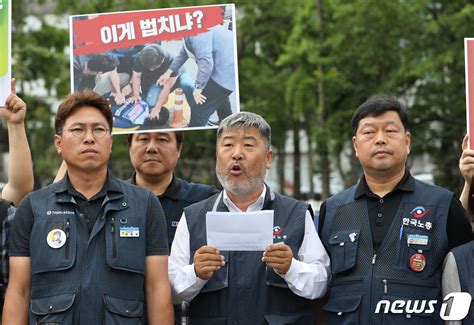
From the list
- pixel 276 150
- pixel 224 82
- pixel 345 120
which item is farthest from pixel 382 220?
pixel 276 150

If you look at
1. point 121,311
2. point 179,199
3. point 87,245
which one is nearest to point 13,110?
point 87,245

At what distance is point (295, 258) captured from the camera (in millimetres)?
5379

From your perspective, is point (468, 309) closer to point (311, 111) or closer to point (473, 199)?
point (473, 199)

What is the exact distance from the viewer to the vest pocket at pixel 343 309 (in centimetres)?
538

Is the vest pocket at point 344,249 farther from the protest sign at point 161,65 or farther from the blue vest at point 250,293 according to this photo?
the protest sign at point 161,65

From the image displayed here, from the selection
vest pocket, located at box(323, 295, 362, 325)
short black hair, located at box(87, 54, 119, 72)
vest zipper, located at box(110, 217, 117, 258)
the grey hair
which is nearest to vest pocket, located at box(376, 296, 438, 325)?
vest pocket, located at box(323, 295, 362, 325)

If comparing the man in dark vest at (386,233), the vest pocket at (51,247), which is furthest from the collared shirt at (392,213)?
the vest pocket at (51,247)

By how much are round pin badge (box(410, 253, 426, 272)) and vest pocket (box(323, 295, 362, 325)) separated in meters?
0.36

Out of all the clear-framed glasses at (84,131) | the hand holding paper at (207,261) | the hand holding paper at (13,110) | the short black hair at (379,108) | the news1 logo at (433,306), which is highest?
the hand holding paper at (13,110)

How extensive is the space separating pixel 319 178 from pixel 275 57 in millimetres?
4446

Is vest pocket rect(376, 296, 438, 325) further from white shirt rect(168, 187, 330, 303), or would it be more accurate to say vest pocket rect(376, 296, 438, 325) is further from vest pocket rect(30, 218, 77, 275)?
vest pocket rect(30, 218, 77, 275)

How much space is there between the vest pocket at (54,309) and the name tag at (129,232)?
16.9 inches

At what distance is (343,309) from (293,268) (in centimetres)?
46

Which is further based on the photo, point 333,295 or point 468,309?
point 333,295
